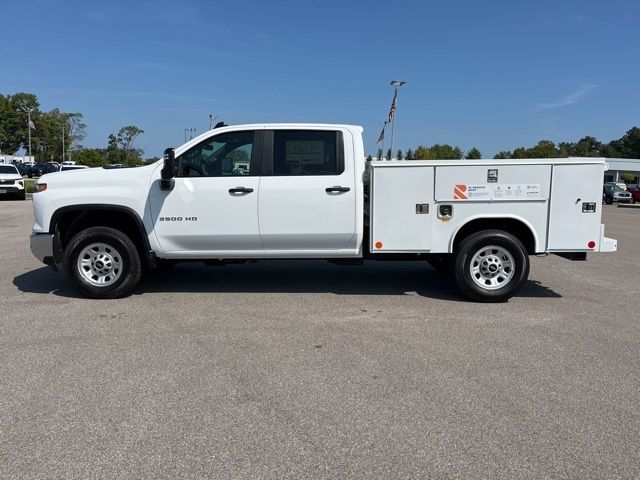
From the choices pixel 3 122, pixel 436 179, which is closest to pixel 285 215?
pixel 436 179

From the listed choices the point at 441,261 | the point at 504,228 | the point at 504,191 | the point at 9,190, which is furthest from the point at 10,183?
the point at 504,191

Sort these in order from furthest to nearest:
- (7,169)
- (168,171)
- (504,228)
Answer: (7,169)
(504,228)
(168,171)

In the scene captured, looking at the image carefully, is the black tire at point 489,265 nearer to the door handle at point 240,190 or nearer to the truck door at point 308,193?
the truck door at point 308,193

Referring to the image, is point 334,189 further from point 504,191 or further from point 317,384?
point 317,384

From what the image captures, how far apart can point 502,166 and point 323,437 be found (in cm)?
421

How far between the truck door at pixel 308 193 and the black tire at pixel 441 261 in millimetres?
1229

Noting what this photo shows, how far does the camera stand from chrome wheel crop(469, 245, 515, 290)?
260 inches

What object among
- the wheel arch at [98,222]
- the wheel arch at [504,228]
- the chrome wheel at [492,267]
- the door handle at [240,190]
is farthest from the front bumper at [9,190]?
the chrome wheel at [492,267]

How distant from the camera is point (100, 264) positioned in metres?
6.68

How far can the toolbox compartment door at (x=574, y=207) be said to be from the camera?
634 cm

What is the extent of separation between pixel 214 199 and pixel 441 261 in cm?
349

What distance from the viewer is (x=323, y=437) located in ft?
11.0

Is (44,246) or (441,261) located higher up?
(44,246)

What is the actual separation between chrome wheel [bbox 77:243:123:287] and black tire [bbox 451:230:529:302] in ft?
13.7
